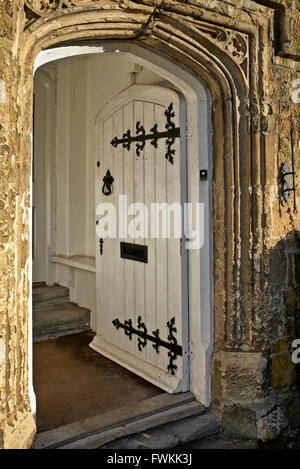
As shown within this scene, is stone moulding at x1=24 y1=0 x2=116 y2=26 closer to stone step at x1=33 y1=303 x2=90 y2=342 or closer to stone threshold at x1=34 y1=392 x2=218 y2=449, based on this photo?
stone threshold at x1=34 y1=392 x2=218 y2=449

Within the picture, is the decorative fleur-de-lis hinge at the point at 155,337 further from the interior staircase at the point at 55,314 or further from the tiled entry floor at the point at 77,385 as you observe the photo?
the interior staircase at the point at 55,314

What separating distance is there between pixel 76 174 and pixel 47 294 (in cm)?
129

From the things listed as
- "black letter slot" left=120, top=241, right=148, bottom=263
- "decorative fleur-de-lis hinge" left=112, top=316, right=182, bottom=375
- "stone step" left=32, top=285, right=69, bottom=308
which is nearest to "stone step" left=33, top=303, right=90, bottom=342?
"stone step" left=32, top=285, right=69, bottom=308

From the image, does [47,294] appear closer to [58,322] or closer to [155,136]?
[58,322]

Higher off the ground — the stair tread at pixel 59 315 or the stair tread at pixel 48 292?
the stair tread at pixel 48 292

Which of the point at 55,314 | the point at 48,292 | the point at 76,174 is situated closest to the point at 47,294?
the point at 48,292

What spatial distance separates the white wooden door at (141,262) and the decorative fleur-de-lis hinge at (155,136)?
0.02 meters

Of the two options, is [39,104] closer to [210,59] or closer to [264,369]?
[210,59]

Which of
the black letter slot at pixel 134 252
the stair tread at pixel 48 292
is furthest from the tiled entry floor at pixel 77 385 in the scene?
the black letter slot at pixel 134 252

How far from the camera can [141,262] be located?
11.0ft

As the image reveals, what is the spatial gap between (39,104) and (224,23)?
2886mm

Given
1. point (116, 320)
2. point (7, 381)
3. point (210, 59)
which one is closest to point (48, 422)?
point (7, 381)

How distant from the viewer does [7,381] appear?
2.05 metres

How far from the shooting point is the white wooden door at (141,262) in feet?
9.95
